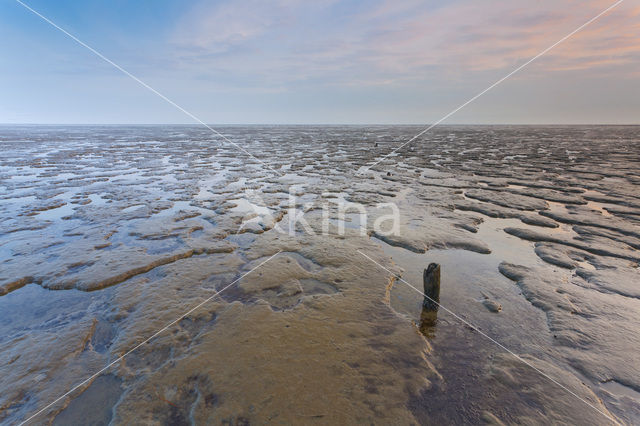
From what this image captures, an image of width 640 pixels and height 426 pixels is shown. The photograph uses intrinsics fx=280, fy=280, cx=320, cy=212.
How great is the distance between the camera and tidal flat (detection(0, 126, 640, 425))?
2.97 meters

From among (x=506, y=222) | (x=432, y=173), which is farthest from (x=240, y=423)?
(x=432, y=173)

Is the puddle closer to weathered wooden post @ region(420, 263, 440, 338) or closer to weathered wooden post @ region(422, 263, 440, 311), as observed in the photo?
weathered wooden post @ region(420, 263, 440, 338)

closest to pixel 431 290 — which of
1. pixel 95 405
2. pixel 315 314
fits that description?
pixel 315 314

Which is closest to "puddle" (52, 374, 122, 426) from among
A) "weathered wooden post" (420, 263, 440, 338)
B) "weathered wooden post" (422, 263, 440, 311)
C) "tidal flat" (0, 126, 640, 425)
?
"tidal flat" (0, 126, 640, 425)

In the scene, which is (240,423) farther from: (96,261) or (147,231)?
(147,231)

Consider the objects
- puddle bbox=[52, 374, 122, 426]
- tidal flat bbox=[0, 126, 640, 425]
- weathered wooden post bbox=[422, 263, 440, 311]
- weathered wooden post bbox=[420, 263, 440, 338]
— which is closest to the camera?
puddle bbox=[52, 374, 122, 426]

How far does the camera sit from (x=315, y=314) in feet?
14.3

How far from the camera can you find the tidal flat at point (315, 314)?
117 inches

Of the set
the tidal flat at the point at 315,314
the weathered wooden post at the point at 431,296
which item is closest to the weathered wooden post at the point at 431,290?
the weathered wooden post at the point at 431,296

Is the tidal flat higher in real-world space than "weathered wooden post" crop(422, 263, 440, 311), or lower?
lower

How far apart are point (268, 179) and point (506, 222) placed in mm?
10124

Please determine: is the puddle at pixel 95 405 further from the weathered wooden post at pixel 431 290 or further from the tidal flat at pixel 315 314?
the weathered wooden post at pixel 431 290

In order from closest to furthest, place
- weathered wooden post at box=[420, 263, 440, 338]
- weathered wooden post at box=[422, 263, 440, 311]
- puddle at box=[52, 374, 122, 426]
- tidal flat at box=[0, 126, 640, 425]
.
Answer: puddle at box=[52, 374, 122, 426], tidal flat at box=[0, 126, 640, 425], weathered wooden post at box=[420, 263, 440, 338], weathered wooden post at box=[422, 263, 440, 311]

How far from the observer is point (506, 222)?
8.39 m
